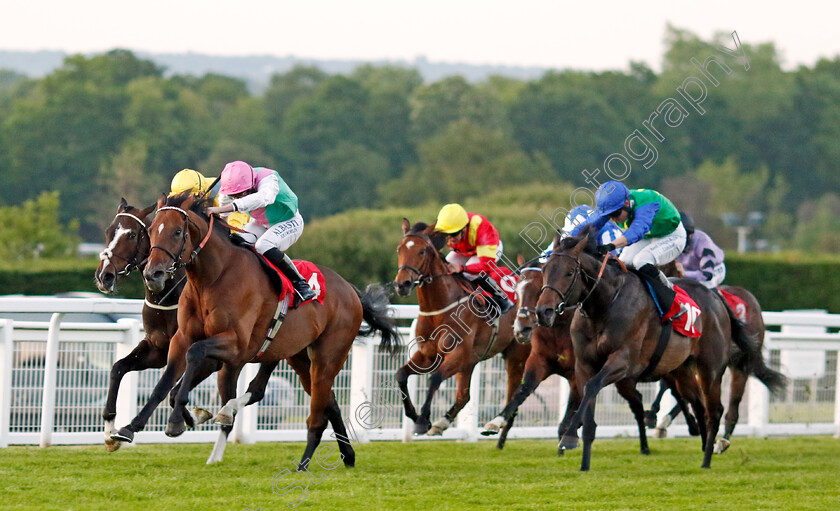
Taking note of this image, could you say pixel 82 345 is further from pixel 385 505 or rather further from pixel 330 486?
pixel 385 505

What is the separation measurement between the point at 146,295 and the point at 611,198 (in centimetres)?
287

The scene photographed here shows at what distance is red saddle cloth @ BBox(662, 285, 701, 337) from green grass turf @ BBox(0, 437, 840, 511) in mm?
916

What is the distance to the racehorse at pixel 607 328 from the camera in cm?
657

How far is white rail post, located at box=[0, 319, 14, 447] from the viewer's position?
7.07m

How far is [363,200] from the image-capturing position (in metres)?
53.7

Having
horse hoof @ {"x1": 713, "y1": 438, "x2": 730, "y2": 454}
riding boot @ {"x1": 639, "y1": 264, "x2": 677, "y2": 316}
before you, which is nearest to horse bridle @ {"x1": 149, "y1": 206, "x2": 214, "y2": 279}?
riding boot @ {"x1": 639, "y1": 264, "x2": 677, "y2": 316}

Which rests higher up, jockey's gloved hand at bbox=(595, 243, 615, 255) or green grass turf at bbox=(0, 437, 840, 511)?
jockey's gloved hand at bbox=(595, 243, 615, 255)

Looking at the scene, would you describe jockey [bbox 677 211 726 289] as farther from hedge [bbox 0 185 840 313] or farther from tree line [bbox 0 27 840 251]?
tree line [bbox 0 27 840 251]

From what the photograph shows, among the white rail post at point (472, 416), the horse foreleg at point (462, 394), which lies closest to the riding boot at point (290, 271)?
the horse foreleg at point (462, 394)

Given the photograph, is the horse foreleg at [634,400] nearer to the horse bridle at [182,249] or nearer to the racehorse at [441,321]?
the racehorse at [441,321]

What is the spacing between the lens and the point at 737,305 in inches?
339

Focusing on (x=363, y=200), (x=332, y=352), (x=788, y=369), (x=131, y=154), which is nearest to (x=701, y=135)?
(x=363, y=200)

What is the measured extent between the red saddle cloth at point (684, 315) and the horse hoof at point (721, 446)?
115 cm

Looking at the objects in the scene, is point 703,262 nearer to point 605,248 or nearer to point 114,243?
point 605,248
